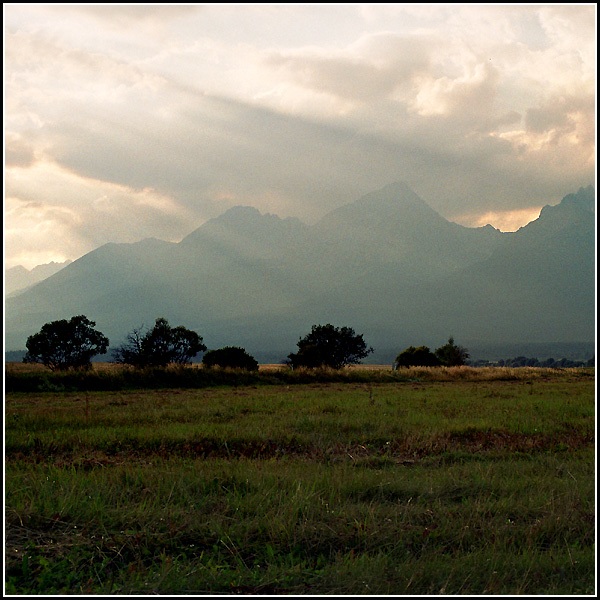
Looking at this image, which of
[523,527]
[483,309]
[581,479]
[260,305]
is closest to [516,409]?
[581,479]

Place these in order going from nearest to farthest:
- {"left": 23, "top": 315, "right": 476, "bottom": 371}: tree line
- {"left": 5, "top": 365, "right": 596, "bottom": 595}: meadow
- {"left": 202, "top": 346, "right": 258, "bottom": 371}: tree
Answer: {"left": 5, "top": 365, "right": 596, "bottom": 595}: meadow < {"left": 23, "top": 315, "right": 476, "bottom": 371}: tree line < {"left": 202, "top": 346, "right": 258, "bottom": 371}: tree

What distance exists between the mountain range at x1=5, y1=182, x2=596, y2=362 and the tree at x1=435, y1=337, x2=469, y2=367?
3.27 feet

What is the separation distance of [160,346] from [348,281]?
139ft

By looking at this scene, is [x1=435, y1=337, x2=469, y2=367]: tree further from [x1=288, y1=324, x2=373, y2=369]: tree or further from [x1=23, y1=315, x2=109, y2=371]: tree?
[x1=23, y1=315, x2=109, y2=371]: tree

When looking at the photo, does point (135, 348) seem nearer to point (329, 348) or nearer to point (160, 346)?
point (160, 346)

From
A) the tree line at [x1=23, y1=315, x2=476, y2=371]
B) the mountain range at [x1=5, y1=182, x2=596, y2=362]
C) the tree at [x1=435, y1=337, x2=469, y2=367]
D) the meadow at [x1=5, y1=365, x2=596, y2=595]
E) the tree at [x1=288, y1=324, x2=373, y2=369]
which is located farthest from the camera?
the tree at [x1=435, y1=337, x2=469, y2=367]

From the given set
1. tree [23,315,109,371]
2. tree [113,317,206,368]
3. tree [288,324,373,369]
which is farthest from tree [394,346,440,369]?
tree [23,315,109,371]

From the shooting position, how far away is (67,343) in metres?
36.0

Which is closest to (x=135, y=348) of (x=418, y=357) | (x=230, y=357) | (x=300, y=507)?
(x=230, y=357)

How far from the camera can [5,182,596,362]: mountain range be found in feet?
64.3

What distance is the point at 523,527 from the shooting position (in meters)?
5.80

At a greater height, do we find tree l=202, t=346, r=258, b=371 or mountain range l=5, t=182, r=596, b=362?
mountain range l=5, t=182, r=596, b=362

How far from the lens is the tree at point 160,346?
33.3 metres

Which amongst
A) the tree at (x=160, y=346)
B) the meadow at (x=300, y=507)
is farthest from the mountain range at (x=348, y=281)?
the meadow at (x=300, y=507)
